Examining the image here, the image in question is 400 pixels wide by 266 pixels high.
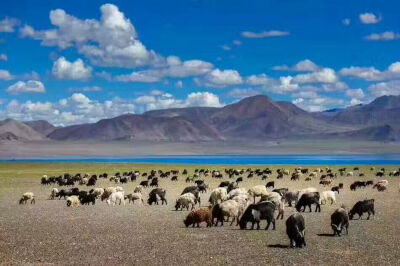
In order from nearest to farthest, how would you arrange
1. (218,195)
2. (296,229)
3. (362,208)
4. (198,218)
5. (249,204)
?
(296,229), (198,218), (362,208), (249,204), (218,195)

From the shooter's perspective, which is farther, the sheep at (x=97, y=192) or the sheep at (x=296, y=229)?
the sheep at (x=97, y=192)

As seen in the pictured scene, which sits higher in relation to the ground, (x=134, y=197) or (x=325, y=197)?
(x=325, y=197)

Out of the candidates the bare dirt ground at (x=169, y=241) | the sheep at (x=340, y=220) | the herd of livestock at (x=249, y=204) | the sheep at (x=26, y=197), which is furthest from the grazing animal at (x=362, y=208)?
the sheep at (x=26, y=197)

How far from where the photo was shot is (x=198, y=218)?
26.2m

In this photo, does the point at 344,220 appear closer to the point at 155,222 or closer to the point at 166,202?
the point at 155,222

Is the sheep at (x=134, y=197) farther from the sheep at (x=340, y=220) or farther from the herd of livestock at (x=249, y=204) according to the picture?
the sheep at (x=340, y=220)

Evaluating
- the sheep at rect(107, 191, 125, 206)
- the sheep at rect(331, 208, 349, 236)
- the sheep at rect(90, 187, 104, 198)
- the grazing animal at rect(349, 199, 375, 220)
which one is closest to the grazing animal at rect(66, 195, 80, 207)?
the sheep at rect(107, 191, 125, 206)

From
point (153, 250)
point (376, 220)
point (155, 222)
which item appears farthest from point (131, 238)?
point (376, 220)

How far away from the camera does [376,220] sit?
28469 millimetres

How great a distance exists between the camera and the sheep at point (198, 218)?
2616 centimetres

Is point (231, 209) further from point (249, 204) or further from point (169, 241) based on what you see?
point (169, 241)

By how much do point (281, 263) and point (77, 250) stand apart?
23.8 ft

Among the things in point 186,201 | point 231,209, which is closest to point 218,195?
point 186,201

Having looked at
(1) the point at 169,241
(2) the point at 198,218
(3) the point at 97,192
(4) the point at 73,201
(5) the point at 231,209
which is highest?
(5) the point at 231,209
